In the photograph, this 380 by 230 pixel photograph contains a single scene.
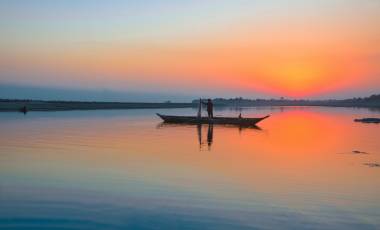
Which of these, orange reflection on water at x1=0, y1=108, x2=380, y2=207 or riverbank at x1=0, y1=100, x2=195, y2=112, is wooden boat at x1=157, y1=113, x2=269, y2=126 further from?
riverbank at x1=0, y1=100, x2=195, y2=112

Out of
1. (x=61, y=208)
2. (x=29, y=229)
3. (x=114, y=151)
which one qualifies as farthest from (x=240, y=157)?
(x=29, y=229)

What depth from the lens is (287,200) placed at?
1008 cm

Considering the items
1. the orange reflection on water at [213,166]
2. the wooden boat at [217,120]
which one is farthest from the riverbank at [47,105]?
the orange reflection on water at [213,166]

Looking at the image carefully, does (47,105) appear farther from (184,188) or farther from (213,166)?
(184,188)

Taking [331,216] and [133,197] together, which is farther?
[133,197]

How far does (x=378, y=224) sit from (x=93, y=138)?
1780cm

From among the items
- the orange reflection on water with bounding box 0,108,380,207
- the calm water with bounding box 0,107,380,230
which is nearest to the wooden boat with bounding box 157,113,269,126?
the orange reflection on water with bounding box 0,108,380,207

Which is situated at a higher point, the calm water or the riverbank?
the calm water

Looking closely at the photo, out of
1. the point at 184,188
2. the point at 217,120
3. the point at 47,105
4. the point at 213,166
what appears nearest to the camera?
the point at 184,188

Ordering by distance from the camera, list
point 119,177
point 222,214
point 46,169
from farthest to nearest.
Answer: point 46,169
point 119,177
point 222,214

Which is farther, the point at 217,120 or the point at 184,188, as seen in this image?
the point at 217,120

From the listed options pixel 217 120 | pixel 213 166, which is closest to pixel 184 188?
pixel 213 166

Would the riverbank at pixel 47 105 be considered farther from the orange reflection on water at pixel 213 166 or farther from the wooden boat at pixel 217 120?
the orange reflection on water at pixel 213 166

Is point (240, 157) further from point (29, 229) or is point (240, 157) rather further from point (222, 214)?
point (29, 229)
